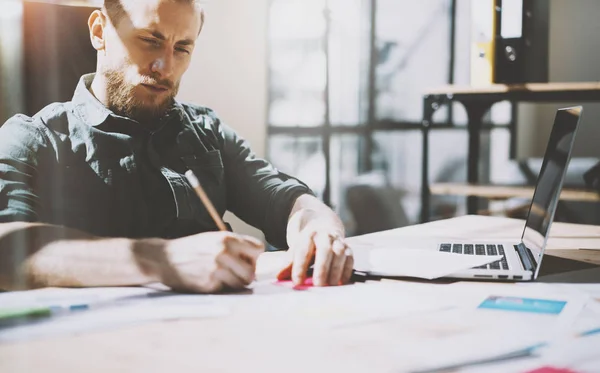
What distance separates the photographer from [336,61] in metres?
3.67

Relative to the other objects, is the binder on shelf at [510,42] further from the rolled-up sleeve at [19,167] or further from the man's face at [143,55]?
the rolled-up sleeve at [19,167]

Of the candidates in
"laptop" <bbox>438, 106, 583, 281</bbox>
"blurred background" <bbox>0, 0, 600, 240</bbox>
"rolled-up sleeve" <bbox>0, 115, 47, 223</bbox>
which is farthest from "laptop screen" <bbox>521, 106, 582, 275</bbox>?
"blurred background" <bbox>0, 0, 600, 240</bbox>

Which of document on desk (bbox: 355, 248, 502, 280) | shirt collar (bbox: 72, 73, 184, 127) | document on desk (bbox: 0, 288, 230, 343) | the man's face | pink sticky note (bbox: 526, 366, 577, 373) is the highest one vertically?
the man's face

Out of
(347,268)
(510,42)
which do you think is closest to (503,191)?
(510,42)

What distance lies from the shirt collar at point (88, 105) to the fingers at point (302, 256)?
0.75 m

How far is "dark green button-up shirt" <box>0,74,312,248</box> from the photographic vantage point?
1.47 m

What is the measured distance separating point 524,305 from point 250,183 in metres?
1.05

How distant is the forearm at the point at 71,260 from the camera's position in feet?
3.18

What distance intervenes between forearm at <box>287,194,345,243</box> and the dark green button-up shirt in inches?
2.3

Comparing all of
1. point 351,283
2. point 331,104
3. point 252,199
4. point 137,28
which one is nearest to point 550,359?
point 351,283

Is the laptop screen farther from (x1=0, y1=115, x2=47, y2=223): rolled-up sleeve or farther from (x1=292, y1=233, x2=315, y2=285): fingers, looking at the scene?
(x1=0, y1=115, x2=47, y2=223): rolled-up sleeve

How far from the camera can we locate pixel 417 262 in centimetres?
108

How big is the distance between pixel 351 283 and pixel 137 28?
1.00 metres

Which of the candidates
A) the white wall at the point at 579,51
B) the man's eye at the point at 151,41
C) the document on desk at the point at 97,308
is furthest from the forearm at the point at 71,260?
the white wall at the point at 579,51
